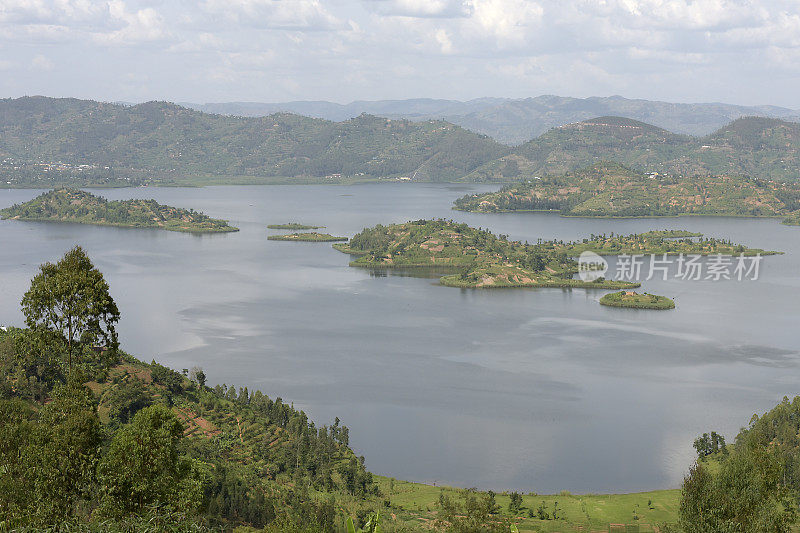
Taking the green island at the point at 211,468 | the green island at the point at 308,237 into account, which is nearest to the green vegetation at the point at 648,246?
the green island at the point at 308,237

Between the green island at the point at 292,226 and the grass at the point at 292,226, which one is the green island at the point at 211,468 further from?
the grass at the point at 292,226

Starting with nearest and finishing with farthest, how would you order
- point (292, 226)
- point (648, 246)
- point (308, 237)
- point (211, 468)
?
point (211, 468)
point (648, 246)
point (308, 237)
point (292, 226)

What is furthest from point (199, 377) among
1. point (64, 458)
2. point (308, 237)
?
point (308, 237)

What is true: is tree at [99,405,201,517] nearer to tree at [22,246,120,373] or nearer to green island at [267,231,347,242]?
tree at [22,246,120,373]

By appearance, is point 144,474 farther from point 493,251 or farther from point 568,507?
point 493,251

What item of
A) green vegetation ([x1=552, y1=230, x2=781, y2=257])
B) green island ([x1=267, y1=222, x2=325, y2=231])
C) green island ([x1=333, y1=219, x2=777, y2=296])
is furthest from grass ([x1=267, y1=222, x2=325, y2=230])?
green vegetation ([x1=552, y1=230, x2=781, y2=257])

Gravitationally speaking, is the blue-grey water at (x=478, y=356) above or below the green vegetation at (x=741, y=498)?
below

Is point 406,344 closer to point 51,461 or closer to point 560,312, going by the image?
point 560,312

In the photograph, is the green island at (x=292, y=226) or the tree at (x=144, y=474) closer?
the tree at (x=144, y=474)
